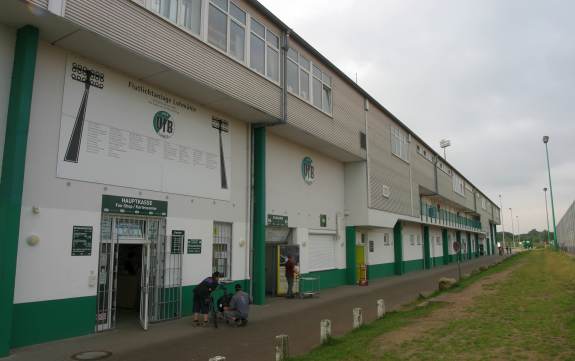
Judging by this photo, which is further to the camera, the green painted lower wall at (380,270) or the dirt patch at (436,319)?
the green painted lower wall at (380,270)

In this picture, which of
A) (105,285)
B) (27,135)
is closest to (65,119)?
(27,135)

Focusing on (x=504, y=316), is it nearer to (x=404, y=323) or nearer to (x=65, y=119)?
(x=404, y=323)

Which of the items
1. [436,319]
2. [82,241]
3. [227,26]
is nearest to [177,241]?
[82,241]

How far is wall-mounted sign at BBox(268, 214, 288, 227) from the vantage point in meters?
16.9

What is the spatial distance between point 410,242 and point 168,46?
25866 millimetres

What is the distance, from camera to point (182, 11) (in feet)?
39.5

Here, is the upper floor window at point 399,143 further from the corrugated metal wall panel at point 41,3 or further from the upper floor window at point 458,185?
the corrugated metal wall panel at point 41,3

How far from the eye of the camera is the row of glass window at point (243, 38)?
475 inches

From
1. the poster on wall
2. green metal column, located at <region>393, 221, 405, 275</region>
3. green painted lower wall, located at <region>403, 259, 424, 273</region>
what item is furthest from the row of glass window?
green painted lower wall, located at <region>403, 259, 424, 273</region>

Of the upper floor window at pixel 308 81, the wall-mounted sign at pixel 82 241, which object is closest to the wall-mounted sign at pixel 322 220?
the upper floor window at pixel 308 81

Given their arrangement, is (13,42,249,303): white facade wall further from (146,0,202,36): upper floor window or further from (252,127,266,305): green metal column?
(252,127,266,305): green metal column

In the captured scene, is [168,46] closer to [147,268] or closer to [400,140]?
[147,268]

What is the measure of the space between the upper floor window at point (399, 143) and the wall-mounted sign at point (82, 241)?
20.8 m

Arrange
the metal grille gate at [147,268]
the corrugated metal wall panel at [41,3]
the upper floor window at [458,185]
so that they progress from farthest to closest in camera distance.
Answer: the upper floor window at [458,185], the metal grille gate at [147,268], the corrugated metal wall panel at [41,3]
